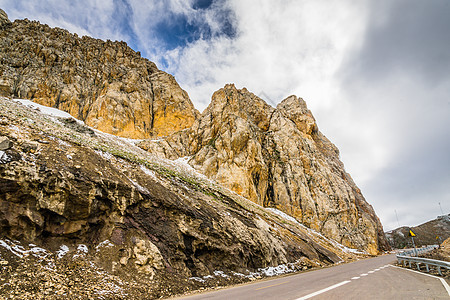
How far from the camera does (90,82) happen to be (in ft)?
193

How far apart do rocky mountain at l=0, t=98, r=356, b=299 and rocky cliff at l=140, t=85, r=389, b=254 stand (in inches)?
963

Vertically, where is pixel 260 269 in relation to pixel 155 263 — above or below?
below

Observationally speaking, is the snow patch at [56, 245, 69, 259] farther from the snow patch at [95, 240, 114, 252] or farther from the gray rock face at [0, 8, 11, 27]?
the gray rock face at [0, 8, 11, 27]

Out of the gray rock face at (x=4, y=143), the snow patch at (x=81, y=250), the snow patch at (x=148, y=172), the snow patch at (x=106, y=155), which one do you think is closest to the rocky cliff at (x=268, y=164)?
the snow patch at (x=148, y=172)

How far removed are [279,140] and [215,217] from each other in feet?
126

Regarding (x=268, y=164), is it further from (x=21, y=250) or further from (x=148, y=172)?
(x=21, y=250)

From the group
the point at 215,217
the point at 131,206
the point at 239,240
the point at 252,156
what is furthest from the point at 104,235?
the point at 252,156

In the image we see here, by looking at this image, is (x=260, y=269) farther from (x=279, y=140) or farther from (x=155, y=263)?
(x=279, y=140)

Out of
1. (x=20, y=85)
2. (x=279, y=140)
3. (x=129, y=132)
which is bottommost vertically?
A: (x=279, y=140)

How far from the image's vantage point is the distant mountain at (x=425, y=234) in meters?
103

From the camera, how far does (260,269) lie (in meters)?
15.6

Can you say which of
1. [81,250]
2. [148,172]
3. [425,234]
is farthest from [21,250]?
[425,234]

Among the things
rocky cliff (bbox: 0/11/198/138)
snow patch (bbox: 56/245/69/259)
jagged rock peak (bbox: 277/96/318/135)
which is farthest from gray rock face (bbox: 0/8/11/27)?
snow patch (bbox: 56/245/69/259)

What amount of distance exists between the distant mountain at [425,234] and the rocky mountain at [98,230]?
120588mm
